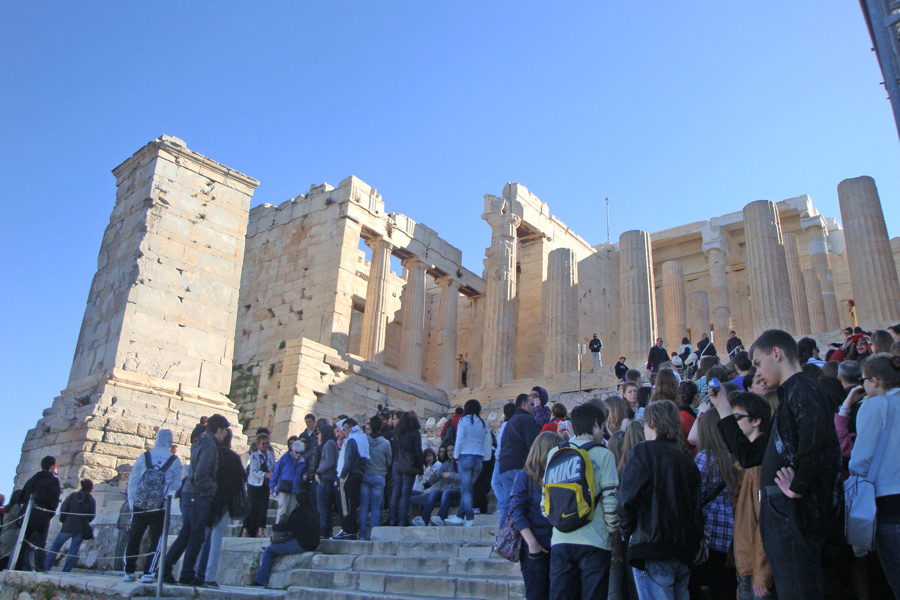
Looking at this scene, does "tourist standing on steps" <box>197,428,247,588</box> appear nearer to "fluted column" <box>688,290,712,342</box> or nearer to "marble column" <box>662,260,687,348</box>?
"marble column" <box>662,260,687,348</box>

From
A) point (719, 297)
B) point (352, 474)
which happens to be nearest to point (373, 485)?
point (352, 474)

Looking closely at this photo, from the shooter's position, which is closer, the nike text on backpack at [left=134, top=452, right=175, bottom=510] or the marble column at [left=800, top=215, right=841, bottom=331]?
the nike text on backpack at [left=134, top=452, right=175, bottom=510]

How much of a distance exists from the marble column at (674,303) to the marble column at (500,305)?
5.57 m

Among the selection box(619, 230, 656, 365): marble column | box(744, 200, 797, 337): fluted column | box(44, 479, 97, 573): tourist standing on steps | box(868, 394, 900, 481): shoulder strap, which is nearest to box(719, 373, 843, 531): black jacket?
box(868, 394, 900, 481): shoulder strap

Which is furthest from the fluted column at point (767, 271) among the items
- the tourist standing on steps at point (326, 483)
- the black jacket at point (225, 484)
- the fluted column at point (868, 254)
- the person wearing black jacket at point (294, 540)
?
the black jacket at point (225, 484)

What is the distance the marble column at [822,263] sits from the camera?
27.5 m

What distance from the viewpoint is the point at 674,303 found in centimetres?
2817

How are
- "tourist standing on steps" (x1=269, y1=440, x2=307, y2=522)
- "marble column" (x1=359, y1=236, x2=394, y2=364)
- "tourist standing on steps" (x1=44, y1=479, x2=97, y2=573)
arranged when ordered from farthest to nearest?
"marble column" (x1=359, y1=236, x2=394, y2=364) → "tourist standing on steps" (x1=44, y1=479, x2=97, y2=573) → "tourist standing on steps" (x1=269, y1=440, x2=307, y2=522)

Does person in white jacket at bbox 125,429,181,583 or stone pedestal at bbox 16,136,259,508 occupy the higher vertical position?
stone pedestal at bbox 16,136,259,508

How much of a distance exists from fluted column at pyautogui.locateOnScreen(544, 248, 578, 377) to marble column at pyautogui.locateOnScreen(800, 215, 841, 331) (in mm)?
8751

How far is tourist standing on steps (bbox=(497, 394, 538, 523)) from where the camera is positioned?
758 cm

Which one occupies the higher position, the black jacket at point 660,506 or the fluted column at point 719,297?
the fluted column at point 719,297

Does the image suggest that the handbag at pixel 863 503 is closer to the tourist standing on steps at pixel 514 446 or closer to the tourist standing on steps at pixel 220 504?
the tourist standing on steps at pixel 514 446

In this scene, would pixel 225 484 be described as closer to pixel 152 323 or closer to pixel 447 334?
pixel 152 323
